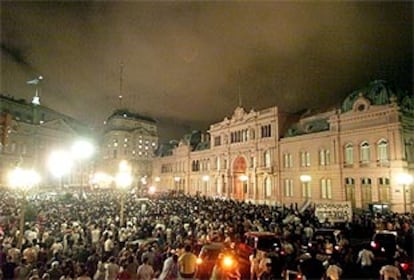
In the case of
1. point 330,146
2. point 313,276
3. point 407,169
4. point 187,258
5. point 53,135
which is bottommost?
point 313,276

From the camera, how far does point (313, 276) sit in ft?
42.7

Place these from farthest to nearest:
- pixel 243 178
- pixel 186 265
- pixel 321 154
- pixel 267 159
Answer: pixel 243 178, pixel 267 159, pixel 321 154, pixel 186 265

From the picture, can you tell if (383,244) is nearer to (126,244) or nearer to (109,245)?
(126,244)

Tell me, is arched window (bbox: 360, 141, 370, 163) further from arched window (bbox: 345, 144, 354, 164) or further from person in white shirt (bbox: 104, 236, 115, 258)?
person in white shirt (bbox: 104, 236, 115, 258)

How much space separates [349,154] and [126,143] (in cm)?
9393

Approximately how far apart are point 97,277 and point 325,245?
1065cm

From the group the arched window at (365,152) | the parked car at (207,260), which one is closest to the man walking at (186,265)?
the parked car at (207,260)

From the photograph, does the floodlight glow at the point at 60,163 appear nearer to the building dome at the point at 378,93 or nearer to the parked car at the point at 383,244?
the parked car at the point at 383,244

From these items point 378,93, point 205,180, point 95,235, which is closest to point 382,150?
point 378,93

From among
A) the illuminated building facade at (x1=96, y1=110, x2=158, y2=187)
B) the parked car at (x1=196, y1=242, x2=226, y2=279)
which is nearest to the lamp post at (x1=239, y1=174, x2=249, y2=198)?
the parked car at (x1=196, y1=242, x2=226, y2=279)

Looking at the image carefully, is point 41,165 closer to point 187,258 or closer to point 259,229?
point 259,229

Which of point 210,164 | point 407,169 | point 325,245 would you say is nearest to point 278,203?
point 407,169

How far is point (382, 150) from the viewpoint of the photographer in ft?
113

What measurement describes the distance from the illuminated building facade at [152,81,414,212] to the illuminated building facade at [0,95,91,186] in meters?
40.5
